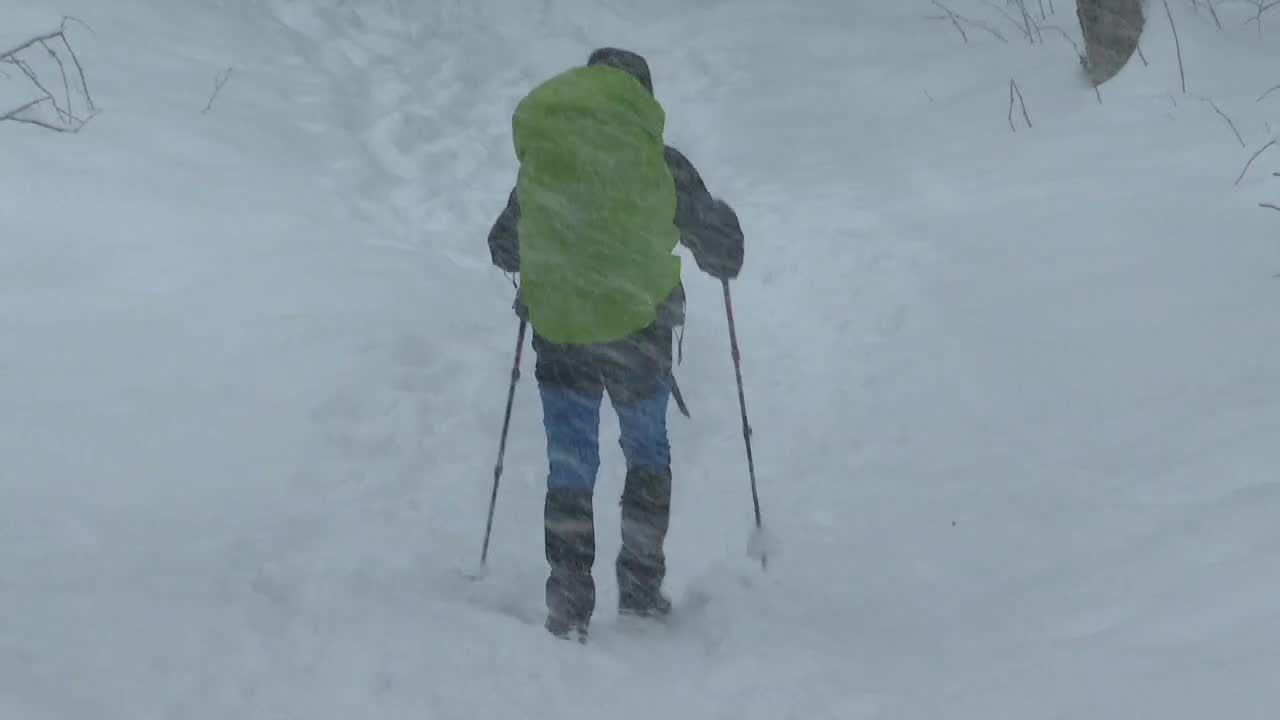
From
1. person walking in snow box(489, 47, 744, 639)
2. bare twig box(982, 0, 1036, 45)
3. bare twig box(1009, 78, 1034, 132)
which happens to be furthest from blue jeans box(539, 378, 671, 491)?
bare twig box(982, 0, 1036, 45)

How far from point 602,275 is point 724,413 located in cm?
240

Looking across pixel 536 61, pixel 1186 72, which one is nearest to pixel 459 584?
pixel 1186 72

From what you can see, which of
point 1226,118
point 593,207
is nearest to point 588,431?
point 593,207

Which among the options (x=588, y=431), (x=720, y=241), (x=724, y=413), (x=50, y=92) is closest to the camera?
(x=588, y=431)

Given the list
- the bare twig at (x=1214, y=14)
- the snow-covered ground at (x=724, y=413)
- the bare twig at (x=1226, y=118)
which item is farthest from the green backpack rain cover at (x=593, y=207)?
the bare twig at (x=1214, y=14)

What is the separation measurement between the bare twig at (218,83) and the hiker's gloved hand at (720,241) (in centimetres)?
602

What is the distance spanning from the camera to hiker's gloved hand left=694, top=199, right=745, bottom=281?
416 cm

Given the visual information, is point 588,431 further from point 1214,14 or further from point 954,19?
point 954,19

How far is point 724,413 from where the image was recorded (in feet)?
19.9

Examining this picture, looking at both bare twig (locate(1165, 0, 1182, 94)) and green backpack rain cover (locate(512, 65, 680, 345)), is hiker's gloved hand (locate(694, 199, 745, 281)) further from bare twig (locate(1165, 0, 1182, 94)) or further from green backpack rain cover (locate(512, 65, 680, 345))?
bare twig (locate(1165, 0, 1182, 94))

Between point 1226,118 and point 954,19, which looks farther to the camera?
point 954,19

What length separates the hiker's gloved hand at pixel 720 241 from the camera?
4164 millimetres

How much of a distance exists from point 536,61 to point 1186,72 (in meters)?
6.34

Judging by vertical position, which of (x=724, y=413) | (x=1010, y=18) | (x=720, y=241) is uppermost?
(x=720, y=241)
